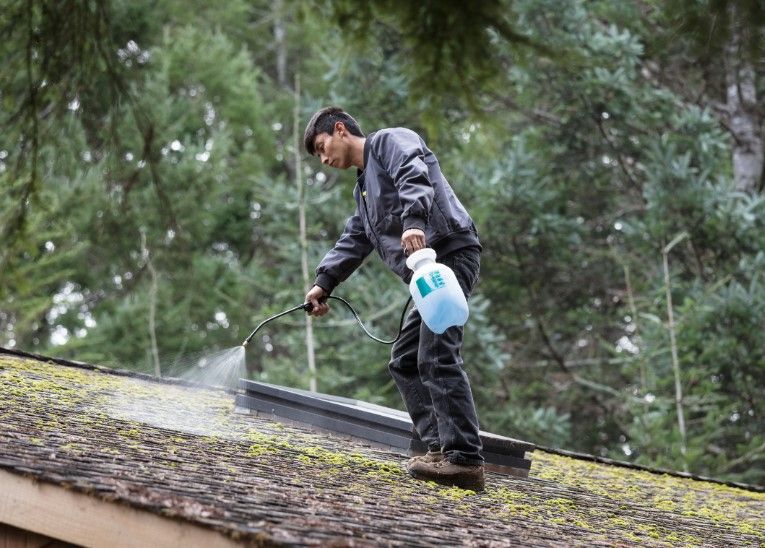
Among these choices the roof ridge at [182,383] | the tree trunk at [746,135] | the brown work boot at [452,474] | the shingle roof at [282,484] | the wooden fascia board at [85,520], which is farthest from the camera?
the tree trunk at [746,135]

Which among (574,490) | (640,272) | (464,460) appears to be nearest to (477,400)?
(640,272)

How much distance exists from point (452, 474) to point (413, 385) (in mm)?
466

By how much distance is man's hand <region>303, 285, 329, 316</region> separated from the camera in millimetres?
5246

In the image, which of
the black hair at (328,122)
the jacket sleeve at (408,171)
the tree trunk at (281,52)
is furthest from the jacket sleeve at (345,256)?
the tree trunk at (281,52)

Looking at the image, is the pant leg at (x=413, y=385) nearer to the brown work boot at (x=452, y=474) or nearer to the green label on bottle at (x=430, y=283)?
the brown work boot at (x=452, y=474)

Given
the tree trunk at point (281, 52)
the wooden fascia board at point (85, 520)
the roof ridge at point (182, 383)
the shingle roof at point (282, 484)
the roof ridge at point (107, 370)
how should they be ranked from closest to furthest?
the wooden fascia board at point (85, 520) < the shingle roof at point (282, 484) < the roof ridge at point (107, 370) < the roof ridge at point (182, 383) < the tree trunk at point (281, 52)

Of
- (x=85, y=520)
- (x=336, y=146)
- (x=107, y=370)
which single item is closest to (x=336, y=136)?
(x=336, y=146)

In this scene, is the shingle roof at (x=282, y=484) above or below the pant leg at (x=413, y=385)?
below

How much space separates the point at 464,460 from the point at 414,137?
131 cm

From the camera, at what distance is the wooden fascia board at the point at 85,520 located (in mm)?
3042

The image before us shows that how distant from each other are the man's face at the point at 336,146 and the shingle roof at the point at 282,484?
1251 mm

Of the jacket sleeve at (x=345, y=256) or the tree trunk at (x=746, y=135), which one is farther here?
the tree trunk at (x=746, y=135)

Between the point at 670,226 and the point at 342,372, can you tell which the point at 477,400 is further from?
the point at 670,226

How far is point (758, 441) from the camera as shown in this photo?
13023 millimetres
